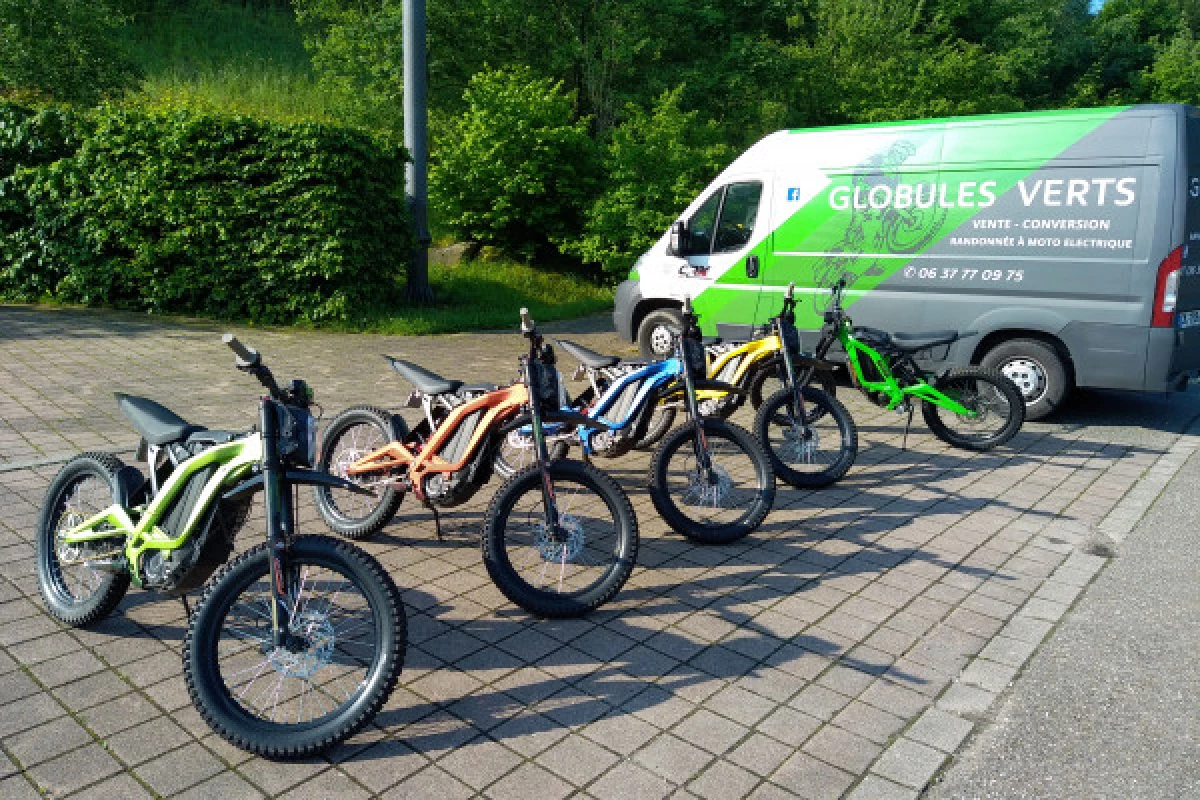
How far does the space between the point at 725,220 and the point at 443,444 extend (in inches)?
232

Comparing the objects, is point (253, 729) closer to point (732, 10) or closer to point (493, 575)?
point (493, 575)

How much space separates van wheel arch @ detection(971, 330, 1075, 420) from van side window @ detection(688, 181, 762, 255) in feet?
8.79

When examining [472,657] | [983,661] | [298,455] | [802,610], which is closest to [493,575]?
[472,657]

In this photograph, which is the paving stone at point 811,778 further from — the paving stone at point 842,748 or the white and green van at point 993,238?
the white and green van at point 993,238

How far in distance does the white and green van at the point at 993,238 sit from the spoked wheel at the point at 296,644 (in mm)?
6845

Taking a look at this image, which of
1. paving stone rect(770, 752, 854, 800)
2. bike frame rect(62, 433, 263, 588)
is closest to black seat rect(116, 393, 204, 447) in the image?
bike frame rect(62, 433, 263, 588)

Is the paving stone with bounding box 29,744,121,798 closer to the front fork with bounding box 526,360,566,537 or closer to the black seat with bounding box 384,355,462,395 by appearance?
the front fork with bounding box 526,360,566,537

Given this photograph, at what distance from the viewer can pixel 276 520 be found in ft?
10.5

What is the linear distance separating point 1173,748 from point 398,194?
11055 millimetres

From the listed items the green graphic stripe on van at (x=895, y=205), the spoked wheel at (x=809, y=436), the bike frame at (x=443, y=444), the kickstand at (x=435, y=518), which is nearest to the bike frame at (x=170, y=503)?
the bike frame at (x=443, y=444)

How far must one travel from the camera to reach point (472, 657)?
393 centimetres

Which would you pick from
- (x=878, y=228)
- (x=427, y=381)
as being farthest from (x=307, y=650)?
(x=878, y=228)

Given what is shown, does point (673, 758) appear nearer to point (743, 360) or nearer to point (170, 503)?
point (170, 503)

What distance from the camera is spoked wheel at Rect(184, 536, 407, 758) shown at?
10.2 ft
